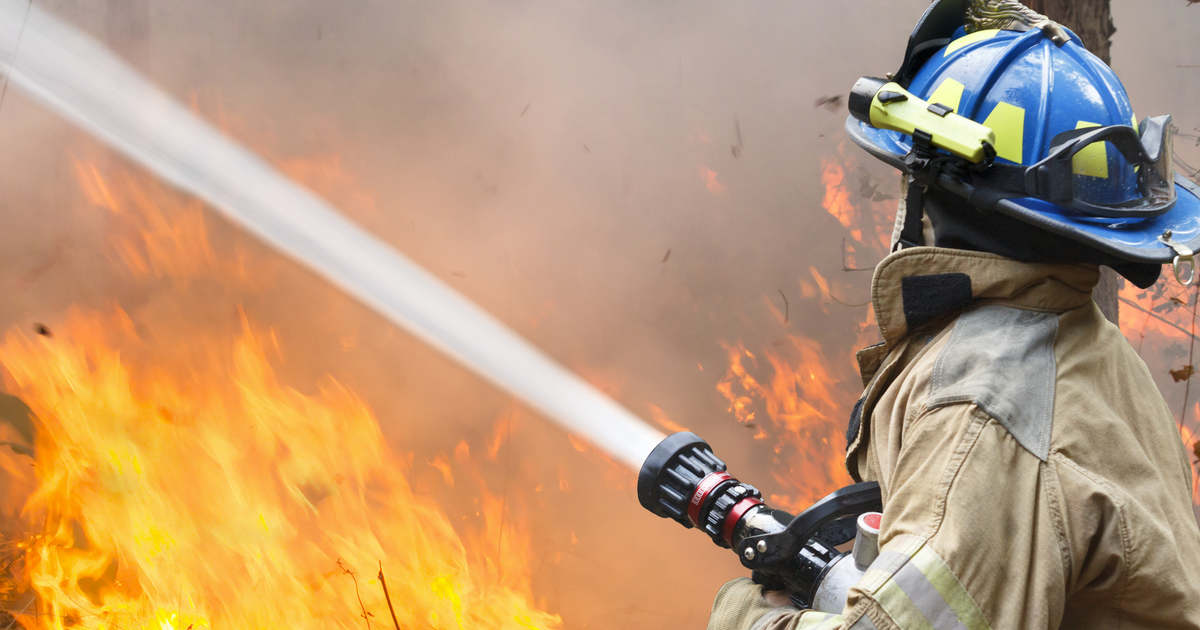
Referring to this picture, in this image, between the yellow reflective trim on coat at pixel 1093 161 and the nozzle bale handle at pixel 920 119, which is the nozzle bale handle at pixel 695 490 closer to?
the nozzle bale handle at pixel 920 119

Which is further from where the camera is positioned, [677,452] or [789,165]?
[789,165]

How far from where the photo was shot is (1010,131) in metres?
1.76

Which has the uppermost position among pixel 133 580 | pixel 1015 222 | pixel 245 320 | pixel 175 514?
pixel 1015 222

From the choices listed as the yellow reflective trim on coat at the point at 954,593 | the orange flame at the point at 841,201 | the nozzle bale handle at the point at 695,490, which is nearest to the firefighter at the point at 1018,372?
the yellow reflective trim on coat at the point at 954,593

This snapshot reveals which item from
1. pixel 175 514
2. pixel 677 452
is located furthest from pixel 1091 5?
pixel 175 514

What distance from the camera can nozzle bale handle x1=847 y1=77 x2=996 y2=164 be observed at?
5.53 ft

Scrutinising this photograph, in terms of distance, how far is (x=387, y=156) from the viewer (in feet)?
16.2

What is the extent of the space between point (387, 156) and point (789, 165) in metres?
2.26

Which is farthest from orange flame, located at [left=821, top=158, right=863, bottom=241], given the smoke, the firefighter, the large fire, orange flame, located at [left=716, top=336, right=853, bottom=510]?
the firefighter

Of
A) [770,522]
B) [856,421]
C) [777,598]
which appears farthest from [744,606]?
[856,421]

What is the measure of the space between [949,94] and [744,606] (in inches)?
44.7

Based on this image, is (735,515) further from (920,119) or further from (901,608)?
(920,119)

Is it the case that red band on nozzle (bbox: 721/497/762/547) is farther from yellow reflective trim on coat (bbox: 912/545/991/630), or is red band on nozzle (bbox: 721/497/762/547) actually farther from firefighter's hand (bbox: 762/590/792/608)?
yellow reflective trim on coat (bbox: 912/545/991/630)

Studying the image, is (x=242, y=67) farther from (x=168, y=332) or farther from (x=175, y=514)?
(x=175, y=514)
